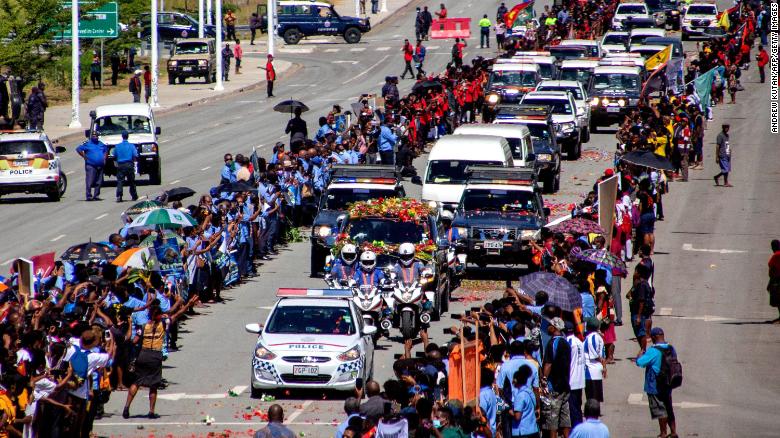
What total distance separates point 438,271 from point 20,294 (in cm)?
761

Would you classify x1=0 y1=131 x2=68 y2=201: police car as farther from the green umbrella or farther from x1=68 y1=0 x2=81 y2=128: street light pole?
x1=68 y1=0 x2=81 y2=128: street light pole

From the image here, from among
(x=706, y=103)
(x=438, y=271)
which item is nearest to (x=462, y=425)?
(x=438, y=271)

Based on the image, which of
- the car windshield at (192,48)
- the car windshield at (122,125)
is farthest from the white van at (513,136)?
the car windshield at (192,48)

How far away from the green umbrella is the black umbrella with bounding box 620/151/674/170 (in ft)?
32.2

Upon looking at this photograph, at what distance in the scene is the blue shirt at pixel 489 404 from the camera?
15.2 metres

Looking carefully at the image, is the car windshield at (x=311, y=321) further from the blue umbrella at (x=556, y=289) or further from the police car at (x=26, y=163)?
the police car at (x=26, y=163)

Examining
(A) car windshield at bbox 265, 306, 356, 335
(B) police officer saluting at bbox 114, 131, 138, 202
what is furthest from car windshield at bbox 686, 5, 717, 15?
(A) car windshield at bbox 265, 306, 356, 335

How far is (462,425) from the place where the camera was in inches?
532

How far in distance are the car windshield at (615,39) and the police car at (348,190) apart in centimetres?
3858

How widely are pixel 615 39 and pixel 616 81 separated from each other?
17.4 m

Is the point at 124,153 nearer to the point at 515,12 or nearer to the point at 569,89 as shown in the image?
the point at 569,89

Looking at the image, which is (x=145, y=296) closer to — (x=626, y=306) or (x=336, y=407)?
(x=336, y=407)

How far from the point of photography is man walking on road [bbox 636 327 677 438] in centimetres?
1767

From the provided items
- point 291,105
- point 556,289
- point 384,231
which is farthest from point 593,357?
→ point 291,105
